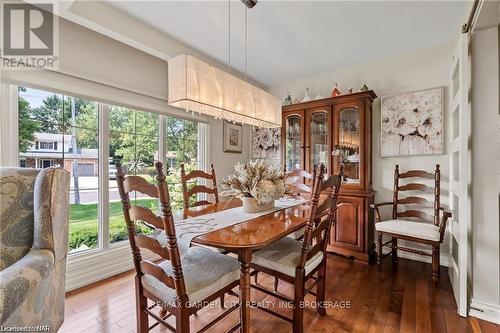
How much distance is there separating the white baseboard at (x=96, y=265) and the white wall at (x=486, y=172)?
2.97m

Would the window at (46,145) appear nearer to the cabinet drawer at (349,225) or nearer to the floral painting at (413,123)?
the cabinet drawer at (349,225)

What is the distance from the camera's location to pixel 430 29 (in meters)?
2.30

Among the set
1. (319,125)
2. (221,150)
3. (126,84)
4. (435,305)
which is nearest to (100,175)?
(126,84)

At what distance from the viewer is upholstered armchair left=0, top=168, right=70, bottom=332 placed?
3.44ft

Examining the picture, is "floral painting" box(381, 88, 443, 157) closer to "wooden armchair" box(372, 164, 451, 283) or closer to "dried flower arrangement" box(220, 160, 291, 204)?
"wooden armchair" box(372, 164, 451, 283)

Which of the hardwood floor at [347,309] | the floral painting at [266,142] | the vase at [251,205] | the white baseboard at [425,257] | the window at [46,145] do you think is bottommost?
the hardwood floor at [347,309]

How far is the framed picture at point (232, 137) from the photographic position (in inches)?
136

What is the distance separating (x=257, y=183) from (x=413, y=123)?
2165 millimetres

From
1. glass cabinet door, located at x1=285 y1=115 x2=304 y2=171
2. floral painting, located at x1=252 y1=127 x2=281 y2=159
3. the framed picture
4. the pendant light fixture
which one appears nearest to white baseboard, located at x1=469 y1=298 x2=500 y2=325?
glass cabinet door, located at x1=285 y1=115 x2=304 y2=171

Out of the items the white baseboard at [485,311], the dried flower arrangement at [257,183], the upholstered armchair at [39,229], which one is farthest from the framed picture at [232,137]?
the white baseboard at [485,311]

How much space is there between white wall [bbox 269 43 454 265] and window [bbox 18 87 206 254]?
2.37m

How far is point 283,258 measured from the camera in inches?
59.3

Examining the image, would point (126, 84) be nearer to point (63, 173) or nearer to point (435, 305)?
point (63, 173)

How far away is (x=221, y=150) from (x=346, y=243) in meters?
2.00
